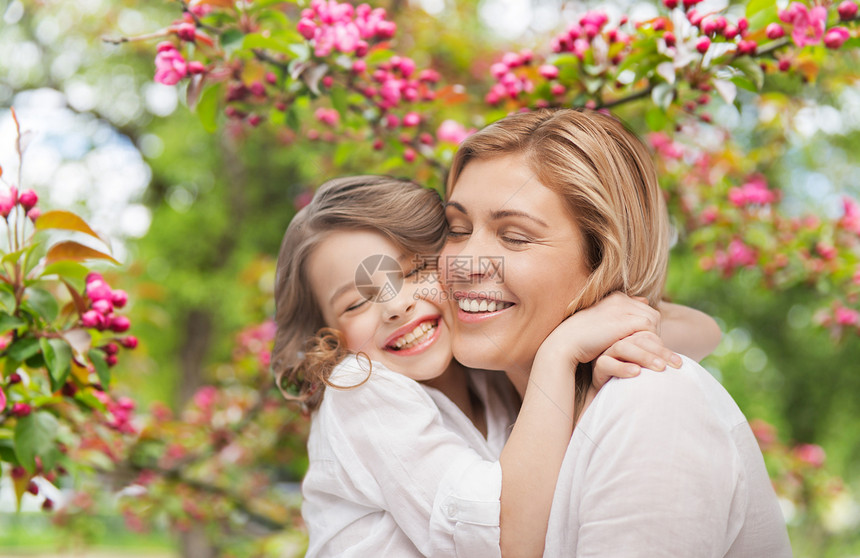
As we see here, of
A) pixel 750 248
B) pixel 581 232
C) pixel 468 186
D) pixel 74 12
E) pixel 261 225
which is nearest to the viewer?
pixel 581 232

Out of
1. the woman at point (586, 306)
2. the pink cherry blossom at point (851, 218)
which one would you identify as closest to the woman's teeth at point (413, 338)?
the woman at point (586, 306)

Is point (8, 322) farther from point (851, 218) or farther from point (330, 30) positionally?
point (851, 218)

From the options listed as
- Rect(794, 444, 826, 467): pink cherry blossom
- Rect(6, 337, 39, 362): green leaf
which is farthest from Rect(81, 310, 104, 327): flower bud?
Rect(794, 444, 826, 467): pink cherry blossom

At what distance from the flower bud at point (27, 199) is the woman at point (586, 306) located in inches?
37.6

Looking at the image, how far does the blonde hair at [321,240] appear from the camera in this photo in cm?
167

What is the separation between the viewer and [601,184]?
1449 mm

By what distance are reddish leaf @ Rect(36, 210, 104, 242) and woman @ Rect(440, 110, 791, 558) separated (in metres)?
0.82

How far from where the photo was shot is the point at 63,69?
298 inches

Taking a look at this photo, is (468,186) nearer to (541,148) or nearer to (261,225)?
(541,148)

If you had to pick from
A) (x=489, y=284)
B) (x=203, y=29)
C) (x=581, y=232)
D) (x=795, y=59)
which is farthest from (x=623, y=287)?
(x=203, y=29)

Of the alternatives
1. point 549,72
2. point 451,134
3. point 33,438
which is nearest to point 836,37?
point 549,72

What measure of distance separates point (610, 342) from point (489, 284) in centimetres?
29

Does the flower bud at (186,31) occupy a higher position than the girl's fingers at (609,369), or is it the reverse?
the flower bud at (186,31)

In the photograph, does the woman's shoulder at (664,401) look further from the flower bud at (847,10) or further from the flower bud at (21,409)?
the flower bud at (21,409)
